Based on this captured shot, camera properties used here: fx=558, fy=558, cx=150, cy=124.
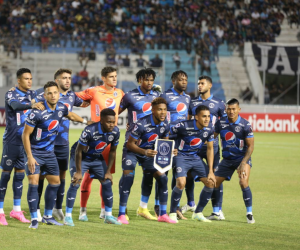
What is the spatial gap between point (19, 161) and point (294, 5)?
2953 centimetres

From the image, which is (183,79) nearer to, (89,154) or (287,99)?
(89,154)

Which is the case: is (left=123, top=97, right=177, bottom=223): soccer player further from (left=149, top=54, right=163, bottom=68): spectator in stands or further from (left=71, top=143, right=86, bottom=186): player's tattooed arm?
(left=149, top=54, right=163, bottom=68): spectator in stands

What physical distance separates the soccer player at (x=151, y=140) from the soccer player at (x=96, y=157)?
34 cm

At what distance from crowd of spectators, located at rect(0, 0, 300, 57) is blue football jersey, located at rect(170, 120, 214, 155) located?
70.0ft

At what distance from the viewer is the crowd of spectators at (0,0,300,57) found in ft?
101

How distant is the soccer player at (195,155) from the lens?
8438mm

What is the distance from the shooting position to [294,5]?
34594 mm

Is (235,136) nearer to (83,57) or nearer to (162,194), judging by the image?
(162,194)

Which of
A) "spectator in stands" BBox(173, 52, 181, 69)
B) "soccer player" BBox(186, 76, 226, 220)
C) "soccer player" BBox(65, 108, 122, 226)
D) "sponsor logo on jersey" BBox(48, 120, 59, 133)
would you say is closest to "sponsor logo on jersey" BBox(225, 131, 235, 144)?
"soccer player" BBox(186, 76, 226, 220)

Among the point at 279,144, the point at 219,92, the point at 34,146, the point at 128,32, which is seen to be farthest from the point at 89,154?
the point at 128,32

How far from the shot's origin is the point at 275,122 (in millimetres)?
28438

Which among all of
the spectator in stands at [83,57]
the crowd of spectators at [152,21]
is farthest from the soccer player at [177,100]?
the crowd of spectators at [152,21]

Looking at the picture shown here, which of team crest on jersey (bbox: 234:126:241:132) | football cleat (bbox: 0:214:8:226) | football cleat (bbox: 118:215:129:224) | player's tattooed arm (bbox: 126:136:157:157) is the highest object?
team crest on jersey (bbox: 234:126:241:132)

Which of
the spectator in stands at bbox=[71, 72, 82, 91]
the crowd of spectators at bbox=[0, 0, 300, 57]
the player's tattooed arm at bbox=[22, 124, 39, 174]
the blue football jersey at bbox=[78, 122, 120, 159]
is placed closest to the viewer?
the player's tattooed arm at bbox=[22, 124, 39, 174]
